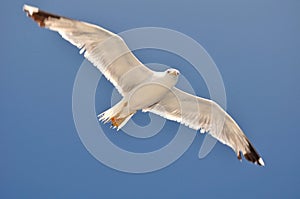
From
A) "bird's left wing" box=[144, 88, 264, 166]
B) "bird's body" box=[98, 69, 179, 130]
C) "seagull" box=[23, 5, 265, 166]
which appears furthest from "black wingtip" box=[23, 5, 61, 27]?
"bird's left wing" box=[144, 88, 264, 166]

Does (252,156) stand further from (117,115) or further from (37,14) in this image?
(37,14)

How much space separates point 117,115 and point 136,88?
0.68 feet

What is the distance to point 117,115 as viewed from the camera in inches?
107

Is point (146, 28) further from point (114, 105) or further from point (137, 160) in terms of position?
point (137, 160)

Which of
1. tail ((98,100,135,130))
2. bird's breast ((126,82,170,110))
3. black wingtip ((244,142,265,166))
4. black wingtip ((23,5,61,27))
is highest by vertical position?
black wingtip ((23,5,61,27))

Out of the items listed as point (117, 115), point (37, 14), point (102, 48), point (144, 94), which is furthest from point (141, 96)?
point (37, 14)

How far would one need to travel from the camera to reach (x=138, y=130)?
3.07 meters

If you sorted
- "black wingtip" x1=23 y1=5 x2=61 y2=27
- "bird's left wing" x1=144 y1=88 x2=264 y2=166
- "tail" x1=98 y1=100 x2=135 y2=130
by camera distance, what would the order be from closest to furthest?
1. "black wingtip" x1=23 y1=5 x2=61 y2=27
2. "tail" x1=98 y1=100 x2=135 y2=130
3. "bird's left wing" x1=144 y1=88 x2=264 y2=166

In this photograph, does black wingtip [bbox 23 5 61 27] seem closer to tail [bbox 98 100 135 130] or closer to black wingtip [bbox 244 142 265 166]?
tail [bbox 98 100 135 130]

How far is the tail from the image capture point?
2680 mm

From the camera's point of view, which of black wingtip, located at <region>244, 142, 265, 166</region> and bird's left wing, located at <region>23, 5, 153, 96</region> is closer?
bird's left wing, located at <region>23, 5, 153, 96</region>

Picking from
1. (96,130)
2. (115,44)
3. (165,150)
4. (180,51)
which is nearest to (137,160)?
(165,150)

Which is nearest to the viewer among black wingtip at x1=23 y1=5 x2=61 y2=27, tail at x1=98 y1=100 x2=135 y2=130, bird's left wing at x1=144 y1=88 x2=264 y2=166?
black wingtip at x1=23 y1=5 x2=61 y2=27

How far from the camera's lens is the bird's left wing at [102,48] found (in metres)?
2.37
